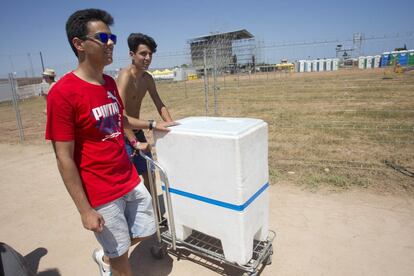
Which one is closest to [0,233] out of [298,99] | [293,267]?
[293,267]

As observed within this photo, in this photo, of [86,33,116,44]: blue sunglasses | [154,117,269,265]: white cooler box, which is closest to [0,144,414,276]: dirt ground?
[154,117,269,265]: white cooler box

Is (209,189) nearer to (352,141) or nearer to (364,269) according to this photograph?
(364,269)

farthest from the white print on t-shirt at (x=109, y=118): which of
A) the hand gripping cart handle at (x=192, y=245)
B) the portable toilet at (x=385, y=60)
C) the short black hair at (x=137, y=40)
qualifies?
the portable toilet at (x=385, y=60)

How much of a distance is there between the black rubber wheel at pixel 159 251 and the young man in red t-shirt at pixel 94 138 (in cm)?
77

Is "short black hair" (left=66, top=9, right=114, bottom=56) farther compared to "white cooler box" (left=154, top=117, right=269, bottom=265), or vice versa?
"white cooler box" (left=154, top=117, right=269, bottom=265)

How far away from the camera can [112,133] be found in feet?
6.10

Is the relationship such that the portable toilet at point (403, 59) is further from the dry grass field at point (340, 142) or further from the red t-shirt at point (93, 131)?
the red t-shirt at point (93, 131)

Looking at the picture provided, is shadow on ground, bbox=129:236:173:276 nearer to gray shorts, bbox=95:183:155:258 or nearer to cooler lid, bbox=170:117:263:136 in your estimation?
gray shorts, bbox=95:183:155:258

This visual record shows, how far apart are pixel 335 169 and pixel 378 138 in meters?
2.24

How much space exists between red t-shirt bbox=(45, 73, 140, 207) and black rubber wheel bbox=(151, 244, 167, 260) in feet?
3.55

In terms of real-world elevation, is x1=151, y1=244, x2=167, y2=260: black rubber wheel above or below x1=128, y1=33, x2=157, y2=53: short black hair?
below

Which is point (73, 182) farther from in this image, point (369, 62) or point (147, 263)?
A: point (369, 62)

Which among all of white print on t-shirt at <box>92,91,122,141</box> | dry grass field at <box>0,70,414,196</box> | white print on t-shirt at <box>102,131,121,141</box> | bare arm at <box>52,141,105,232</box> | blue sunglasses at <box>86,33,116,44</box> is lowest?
dry grass field at <box>0,70,414,196</box>

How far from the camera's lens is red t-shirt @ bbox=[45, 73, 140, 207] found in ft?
5.15
